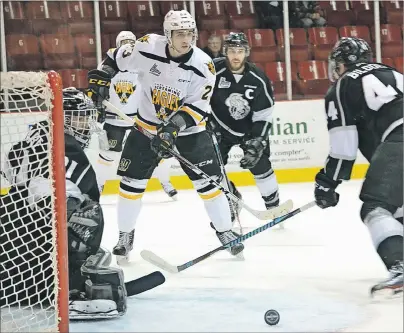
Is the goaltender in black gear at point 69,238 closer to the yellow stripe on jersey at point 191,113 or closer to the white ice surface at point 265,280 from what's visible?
the white ice surface at point 265,280

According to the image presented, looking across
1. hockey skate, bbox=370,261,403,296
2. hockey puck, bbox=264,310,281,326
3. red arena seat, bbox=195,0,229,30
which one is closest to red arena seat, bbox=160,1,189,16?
red arena seat, bbox=195,0,229,30

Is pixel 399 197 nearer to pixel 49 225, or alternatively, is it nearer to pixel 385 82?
pixel 385 82

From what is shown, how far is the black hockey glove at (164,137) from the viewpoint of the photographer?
337cm

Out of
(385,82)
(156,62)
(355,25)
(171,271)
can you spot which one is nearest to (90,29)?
(355,25)

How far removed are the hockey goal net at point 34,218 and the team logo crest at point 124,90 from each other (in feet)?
7.89

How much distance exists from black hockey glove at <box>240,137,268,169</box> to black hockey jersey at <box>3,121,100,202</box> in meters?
1.54

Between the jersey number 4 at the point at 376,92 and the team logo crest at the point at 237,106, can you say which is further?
the team logo crest at the point at 237,106

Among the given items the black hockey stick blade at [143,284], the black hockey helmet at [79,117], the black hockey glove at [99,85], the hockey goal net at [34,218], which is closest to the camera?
the hockey goal net at [34,218]

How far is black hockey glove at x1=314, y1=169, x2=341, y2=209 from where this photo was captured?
9.93 ft

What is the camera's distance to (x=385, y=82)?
2848mm

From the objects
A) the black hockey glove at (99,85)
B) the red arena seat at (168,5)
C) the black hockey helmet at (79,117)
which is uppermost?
the red arena seat at (168,5)

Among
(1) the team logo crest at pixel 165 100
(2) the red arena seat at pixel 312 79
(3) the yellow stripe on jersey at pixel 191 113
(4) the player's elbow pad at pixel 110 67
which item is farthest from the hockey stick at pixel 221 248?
(2) the red arena seat at pixel 312 79

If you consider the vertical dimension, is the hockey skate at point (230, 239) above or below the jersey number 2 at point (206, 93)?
below

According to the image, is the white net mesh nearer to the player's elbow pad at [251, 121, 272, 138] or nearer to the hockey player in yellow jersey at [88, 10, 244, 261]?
the hockey player in yellow jersey at [88, 10, 244, 261]
